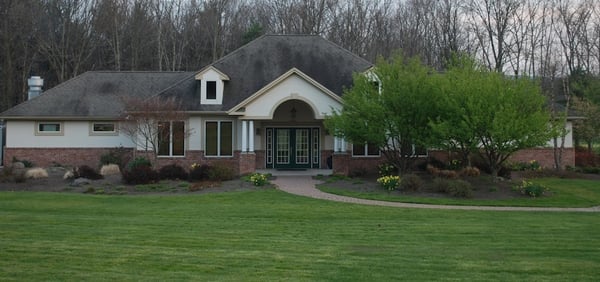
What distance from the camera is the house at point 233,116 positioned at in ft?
85.0

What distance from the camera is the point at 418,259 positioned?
8.87m

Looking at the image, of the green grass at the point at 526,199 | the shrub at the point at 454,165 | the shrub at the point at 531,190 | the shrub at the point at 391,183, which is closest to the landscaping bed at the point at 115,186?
the green grass at the point at 526,199

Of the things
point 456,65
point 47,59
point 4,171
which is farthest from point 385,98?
point 47,59

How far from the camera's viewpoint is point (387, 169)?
80.4 feet

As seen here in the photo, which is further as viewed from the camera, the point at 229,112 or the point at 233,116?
the point at 233,116

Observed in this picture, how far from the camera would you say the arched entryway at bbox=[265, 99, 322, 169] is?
1126 inches

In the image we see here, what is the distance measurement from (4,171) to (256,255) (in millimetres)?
17337

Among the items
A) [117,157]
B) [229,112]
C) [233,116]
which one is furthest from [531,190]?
[117,157]

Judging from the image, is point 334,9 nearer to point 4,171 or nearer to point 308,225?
point 4,171

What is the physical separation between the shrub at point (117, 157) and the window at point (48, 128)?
295cm

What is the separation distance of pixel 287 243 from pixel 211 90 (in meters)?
18.6

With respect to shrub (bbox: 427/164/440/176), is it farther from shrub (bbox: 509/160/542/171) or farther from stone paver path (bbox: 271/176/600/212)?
shrub (bbox: 509/160/542/171)

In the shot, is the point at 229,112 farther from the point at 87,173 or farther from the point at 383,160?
the point at 383,160

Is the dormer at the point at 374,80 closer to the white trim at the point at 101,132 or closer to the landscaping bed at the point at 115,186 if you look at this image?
the landscaping bed at the point at 115,186
